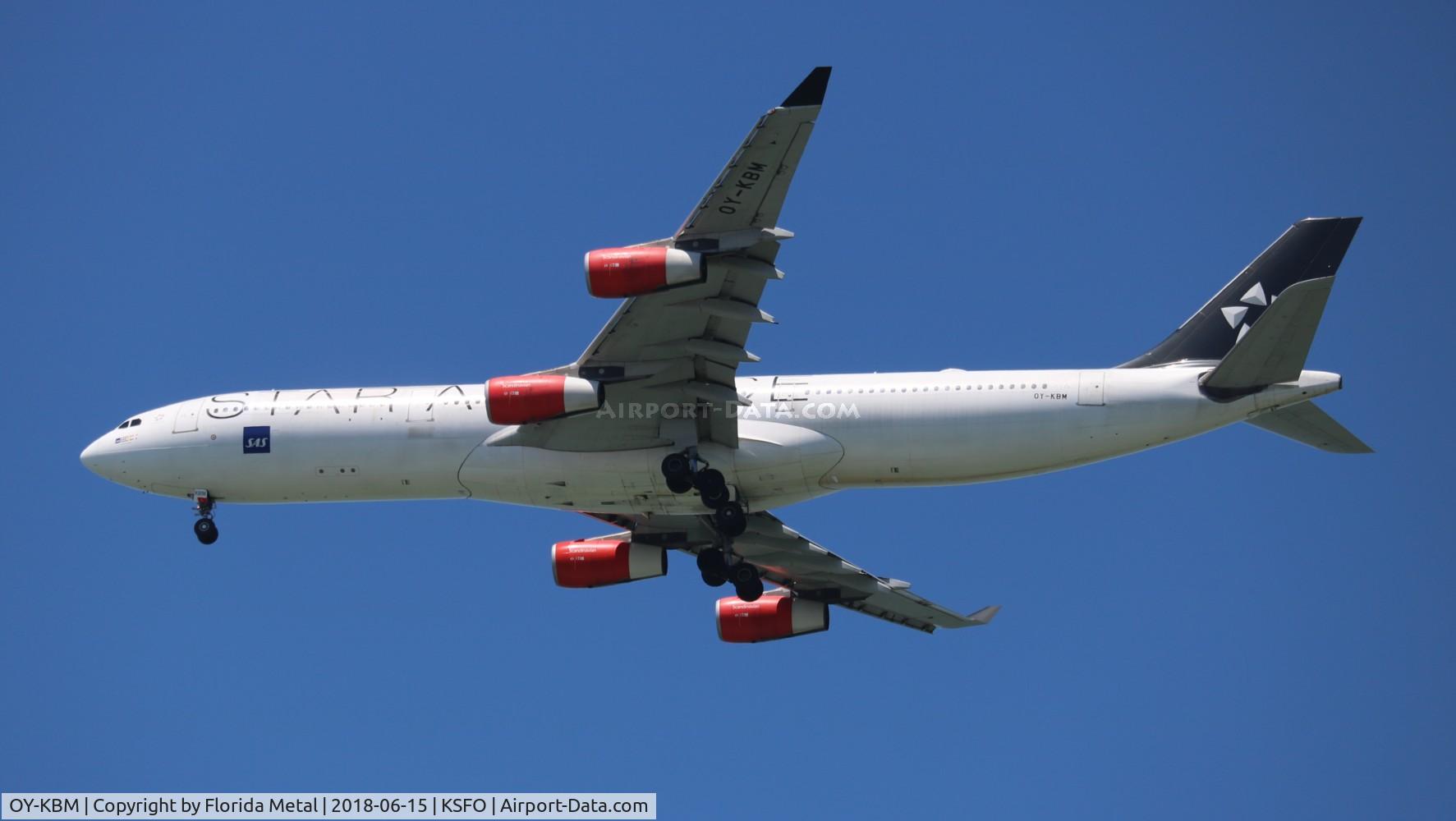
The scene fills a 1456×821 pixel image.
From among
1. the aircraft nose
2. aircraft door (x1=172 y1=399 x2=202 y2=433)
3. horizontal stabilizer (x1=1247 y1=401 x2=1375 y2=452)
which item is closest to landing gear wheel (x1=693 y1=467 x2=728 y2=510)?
horizontal stabilizer (x1=1247 y1=401 x2=1375 y2=452)

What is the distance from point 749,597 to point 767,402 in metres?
5.59

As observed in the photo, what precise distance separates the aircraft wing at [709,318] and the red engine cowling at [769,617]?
8.57 meters

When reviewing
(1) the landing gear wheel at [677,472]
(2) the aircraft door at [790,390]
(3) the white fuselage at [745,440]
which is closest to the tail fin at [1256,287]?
(3) the white fuselage at [745,440]

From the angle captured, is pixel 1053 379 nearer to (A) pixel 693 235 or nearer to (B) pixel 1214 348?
(B) pixel 1214 348

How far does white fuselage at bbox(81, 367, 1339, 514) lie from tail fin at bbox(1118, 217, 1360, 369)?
1.67 metres

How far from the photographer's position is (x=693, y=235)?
3225cm

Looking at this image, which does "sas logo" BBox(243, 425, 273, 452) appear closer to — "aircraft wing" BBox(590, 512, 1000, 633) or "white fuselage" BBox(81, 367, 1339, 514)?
"white fuselage" BBox(81, 367, 1339, 514)

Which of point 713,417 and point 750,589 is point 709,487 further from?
point 750,589

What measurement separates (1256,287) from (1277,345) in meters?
4.32

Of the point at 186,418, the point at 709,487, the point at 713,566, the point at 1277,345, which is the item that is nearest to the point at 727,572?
the point at 713,566

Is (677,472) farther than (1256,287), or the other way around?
(1256,287)

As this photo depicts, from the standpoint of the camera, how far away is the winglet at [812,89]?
30188 mm

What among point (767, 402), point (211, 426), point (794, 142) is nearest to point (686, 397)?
point (767, 402)

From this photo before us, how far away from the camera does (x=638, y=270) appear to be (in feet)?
106
